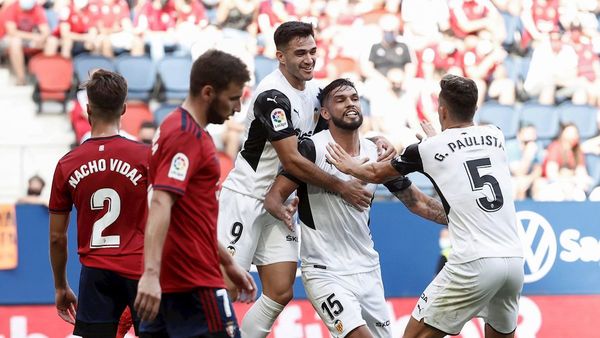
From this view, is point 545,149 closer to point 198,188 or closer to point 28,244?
point 28,244

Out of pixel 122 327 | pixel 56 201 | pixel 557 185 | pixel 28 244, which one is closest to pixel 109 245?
pixel 56 201

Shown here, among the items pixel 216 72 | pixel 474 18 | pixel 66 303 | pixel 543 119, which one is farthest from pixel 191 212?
pixel 474 18

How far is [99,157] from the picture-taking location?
5531 millimetres

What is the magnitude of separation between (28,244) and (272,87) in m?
3.45

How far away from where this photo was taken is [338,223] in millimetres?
6645

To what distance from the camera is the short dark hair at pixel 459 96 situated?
6.12 m

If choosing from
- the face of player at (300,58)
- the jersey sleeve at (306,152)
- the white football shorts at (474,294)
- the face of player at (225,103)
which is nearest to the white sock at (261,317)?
the jersey sleeve at (306,152)

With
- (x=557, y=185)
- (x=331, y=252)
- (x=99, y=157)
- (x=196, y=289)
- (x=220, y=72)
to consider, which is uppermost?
(x=220, y=72)

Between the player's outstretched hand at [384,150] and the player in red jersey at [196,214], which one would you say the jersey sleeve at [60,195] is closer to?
the player in red jersey at [196,214]

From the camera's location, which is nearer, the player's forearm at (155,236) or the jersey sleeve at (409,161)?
the player's forearm at (155,236)

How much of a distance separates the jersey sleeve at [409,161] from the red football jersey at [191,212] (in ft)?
6.52

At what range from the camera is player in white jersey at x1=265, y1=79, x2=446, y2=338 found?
6543mm

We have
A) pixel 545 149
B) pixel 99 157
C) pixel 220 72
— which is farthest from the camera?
pixel 545 149

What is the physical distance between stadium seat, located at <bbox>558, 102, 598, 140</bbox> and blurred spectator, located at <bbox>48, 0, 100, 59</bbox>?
6822mm
